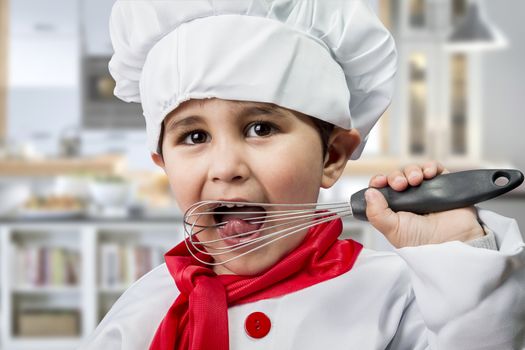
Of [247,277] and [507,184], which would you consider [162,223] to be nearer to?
[247,277]

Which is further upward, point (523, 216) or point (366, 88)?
point (366, 88)

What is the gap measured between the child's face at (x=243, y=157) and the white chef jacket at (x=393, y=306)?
0.06 metres

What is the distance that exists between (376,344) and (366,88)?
254 mm

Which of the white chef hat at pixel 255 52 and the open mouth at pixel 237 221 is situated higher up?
the white chef hat at pixel 255 52

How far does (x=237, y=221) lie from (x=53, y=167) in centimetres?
322

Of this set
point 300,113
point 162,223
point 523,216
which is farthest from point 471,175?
point 162,223

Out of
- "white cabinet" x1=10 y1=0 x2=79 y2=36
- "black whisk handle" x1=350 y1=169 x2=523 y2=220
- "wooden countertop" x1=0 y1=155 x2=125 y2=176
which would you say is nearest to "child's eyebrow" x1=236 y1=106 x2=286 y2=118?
"black whisk handle" x1=350 y1=169 x2=523 y2=220

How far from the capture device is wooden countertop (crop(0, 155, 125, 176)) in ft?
11.7

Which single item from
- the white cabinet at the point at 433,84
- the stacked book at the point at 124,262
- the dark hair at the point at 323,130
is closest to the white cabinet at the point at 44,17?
the white cabinet at the point at 433,84

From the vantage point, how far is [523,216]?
5.63 ft

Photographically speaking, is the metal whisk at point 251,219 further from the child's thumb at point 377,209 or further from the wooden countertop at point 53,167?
the wooden countertop at point 53,167

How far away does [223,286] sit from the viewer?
2.22ft

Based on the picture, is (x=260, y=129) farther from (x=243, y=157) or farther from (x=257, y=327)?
(x=257, y=327)

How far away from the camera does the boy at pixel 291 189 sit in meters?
0.59
